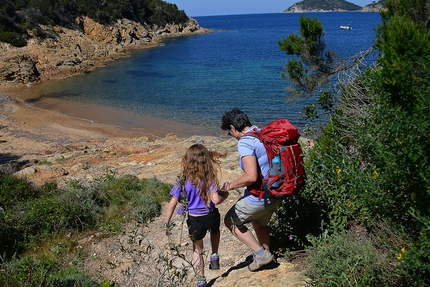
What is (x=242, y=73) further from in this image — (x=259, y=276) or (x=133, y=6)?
(x=133, y=6)

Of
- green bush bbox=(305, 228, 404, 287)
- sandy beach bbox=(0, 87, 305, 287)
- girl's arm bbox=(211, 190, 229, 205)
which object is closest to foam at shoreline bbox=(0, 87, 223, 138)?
sandy beach bbox=(0, 87, 305, 287)

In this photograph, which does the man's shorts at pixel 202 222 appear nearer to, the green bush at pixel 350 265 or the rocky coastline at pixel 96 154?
the rocky coastline at pixel 96 154

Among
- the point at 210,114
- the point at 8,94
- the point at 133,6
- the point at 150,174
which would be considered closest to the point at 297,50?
the point at 150,174

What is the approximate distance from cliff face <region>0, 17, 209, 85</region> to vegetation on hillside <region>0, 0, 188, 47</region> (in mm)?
977

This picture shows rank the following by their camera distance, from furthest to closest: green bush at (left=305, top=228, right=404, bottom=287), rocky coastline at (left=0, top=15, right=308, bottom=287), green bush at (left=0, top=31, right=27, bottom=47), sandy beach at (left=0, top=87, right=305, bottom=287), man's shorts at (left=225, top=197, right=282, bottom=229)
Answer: green bush at (left=0, top=31, right=27, bottom=47) < rocky coastline at (left=0, top=15, right=308, bottom=287) < sandy beach at (left=0, top=87, right=305, bottom=287) < man's shorts at (left=225, top=197, right=282, bottom=229) < green bush at (left=305, top=228, right=404, bottom=287)

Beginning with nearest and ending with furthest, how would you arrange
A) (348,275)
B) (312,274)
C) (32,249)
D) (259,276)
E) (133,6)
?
(348,275) < (312,274) < (259,276) < (32,249) < (133,6)

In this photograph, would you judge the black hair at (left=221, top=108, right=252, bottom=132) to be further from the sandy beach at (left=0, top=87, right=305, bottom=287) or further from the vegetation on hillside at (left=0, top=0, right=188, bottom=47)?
the vegetation on hillside at (left=0, top=0, right=188, bottom=47)

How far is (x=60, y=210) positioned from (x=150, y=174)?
3.97 meters

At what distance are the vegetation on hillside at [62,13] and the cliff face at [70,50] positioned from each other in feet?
3.20

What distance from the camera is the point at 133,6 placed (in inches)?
2699

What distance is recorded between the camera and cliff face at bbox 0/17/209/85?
33219 millimetres

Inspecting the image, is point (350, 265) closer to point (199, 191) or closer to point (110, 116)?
point (199, 191)

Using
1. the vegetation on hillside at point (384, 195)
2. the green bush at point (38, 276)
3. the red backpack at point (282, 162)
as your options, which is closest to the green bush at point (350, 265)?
the vegetation on hillside at point (384, 195)

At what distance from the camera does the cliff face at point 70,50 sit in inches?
1308
